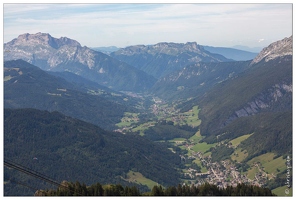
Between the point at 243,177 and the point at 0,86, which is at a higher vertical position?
the point at 0,86

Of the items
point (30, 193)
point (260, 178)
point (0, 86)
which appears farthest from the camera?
point (260, 178)

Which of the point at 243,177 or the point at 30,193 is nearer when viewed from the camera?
the point at 30,193

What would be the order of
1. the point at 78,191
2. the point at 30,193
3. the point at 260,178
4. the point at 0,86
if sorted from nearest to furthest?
the point at 0,86
the point at 78,191
the point at 30,193
the point at 260,178

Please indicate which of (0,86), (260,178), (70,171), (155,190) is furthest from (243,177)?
(0,86)

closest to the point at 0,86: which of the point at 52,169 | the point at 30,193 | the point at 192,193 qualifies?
the point at 192,193

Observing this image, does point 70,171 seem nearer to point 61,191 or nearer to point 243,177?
point 243,177

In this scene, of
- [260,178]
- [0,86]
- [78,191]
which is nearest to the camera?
[0,86]

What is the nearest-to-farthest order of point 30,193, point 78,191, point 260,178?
1. point 78,191
2. point 30,193
3. point 260,178

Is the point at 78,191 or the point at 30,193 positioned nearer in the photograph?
the point at 78,191

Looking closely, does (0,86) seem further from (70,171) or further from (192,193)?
(70,171)
